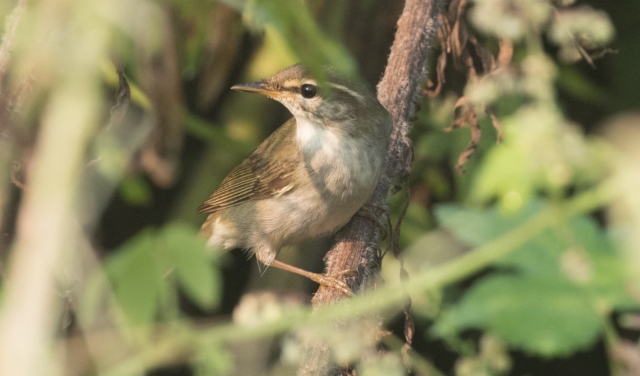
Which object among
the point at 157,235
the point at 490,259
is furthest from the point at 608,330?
the point at 157,235

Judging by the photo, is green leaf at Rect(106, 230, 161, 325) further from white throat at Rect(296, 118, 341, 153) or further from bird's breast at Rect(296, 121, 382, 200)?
white throat at Rect(296, 118, 341, 153)

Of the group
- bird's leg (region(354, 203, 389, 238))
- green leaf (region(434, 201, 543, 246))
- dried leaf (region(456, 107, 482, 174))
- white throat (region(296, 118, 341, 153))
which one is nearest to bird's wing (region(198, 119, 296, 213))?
white throat (region(296, 118, 341, 153))

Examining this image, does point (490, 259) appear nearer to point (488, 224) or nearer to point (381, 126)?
point (488, 224)

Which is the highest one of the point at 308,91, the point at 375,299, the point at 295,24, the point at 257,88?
the point at 295,24

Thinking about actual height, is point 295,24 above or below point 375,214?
above

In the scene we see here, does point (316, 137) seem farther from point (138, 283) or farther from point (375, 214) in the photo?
point (138, 283)

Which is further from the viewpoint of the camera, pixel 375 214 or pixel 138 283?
pixel 375 214

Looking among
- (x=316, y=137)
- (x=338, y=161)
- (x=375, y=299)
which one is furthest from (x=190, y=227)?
(x=316, y=137)
